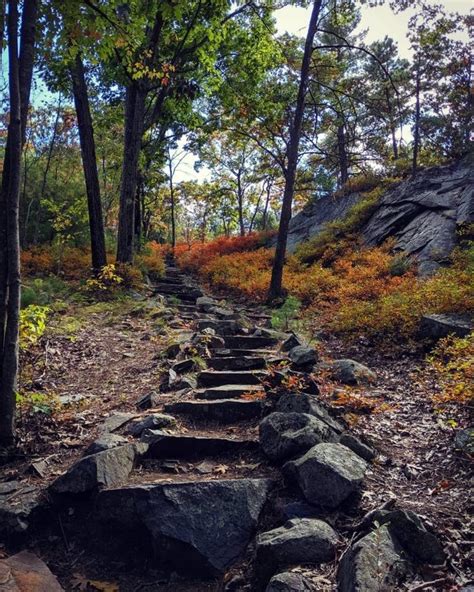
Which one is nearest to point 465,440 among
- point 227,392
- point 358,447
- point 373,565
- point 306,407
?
point 358,447

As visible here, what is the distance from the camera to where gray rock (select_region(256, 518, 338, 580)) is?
9.89 feet

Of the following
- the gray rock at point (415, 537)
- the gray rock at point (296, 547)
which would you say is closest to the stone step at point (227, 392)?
the gray rock at point (296, 547)

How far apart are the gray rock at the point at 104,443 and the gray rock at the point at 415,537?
2.73 m

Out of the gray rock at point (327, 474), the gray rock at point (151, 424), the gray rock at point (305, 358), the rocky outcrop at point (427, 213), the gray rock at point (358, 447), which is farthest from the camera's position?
the rocky outcrop at point (427, 213)

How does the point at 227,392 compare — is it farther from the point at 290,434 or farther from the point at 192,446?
the point at 290,434

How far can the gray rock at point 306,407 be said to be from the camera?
4.61 meters

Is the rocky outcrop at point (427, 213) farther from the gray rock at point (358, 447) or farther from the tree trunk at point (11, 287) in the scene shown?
the tree trunk at point (11, 287)

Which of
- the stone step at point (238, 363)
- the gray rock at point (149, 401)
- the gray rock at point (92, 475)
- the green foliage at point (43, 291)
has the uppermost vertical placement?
the green foliage at point (43, 291)

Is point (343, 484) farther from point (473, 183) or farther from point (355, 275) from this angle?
point (473, 183)

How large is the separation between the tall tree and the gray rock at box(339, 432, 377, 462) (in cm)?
341

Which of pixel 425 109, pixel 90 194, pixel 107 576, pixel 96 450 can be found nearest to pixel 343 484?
pixel 107 576

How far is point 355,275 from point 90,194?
787 centimetres

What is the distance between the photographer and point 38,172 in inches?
731

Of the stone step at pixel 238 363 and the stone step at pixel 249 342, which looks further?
the stone step at pixel 249 342
